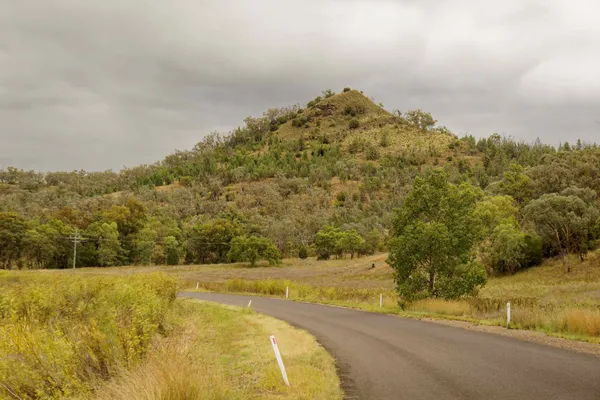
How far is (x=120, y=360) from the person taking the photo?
28.4 ft

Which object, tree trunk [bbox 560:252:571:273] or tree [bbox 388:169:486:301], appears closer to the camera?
tree [bbox 388:169:486:301]

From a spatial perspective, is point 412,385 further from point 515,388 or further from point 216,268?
point 216,268

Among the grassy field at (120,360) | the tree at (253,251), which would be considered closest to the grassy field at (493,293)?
the tree at (253,251)

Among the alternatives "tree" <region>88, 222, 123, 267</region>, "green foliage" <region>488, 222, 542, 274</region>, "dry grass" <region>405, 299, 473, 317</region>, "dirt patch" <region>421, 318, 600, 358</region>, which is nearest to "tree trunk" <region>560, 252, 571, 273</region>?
"green foliage" <region>488, 222, 542, 274</region>

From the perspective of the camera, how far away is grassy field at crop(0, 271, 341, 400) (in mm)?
7371

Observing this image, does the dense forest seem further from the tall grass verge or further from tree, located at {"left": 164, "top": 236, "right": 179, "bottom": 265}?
the tall grass verge

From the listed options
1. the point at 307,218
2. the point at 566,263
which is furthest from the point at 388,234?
the point at 307,218

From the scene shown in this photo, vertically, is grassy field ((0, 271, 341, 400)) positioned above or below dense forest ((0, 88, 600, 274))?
below

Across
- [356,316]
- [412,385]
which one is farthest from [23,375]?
[356,316]

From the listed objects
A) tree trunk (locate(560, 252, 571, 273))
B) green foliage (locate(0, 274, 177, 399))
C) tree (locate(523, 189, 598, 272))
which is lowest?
green foliage (locate(0, 274, 177, 399))

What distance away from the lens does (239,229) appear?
11619 centimetres

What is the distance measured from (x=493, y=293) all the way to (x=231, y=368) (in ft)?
113

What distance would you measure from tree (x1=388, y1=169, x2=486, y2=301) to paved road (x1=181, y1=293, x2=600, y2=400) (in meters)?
9.07

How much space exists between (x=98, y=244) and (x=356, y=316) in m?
93.7
